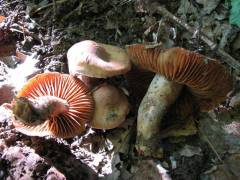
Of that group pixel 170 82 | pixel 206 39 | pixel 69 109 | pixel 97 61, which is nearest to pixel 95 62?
pixel 97 61

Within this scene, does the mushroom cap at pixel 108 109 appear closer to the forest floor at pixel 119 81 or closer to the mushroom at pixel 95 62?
the mushroom at pixel 95 62

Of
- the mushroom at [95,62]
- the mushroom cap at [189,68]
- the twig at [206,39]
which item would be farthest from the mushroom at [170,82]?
the twig at [206,39]

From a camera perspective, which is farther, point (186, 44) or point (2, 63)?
point (2, 63)

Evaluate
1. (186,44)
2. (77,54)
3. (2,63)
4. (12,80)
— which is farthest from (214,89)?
(2,63)

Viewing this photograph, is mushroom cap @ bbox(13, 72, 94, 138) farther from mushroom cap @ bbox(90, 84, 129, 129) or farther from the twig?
the twig

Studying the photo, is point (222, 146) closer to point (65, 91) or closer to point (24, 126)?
point (65, 91)

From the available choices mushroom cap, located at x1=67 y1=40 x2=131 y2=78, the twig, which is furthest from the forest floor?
mushroom cap, located at x1=67 y1=40 x2=131 y2=78

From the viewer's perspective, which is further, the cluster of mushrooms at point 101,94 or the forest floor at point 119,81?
the forest floor at point 119,81
